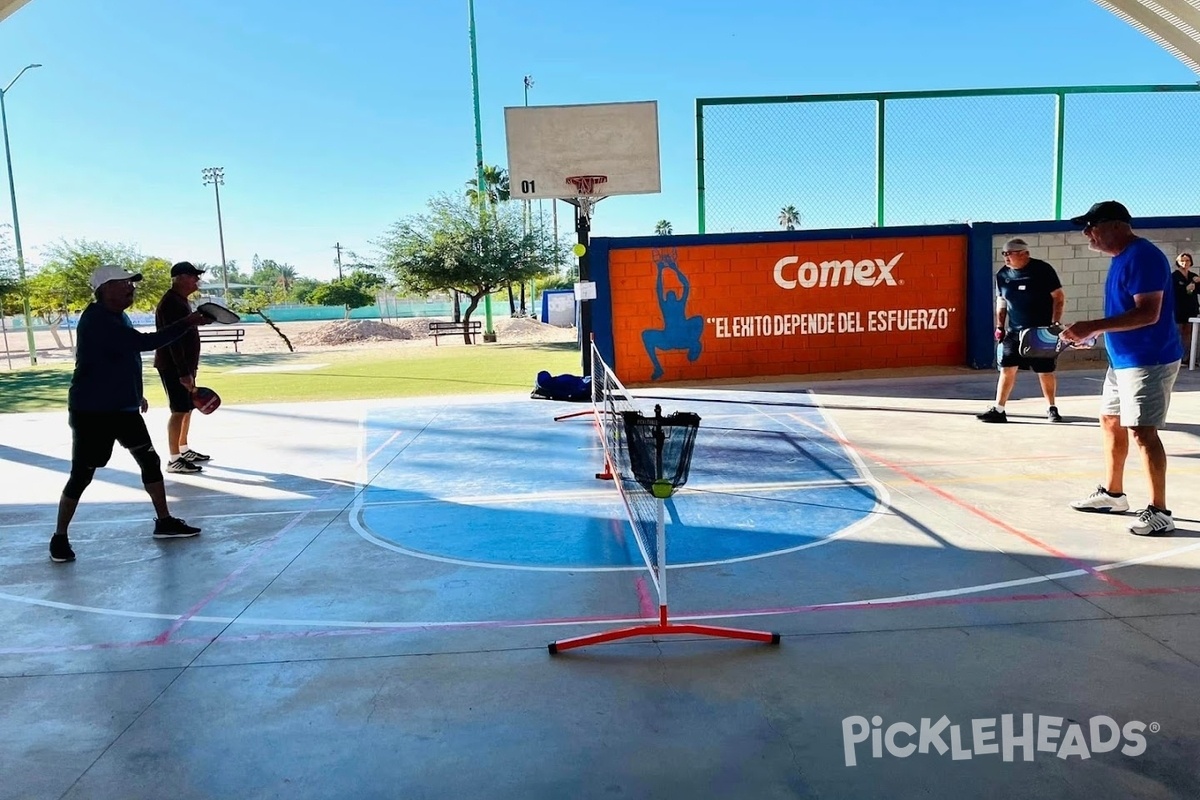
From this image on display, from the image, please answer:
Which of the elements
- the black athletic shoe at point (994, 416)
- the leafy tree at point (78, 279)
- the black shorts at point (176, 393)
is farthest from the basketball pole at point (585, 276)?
A: the leafy tree at point (78, 279)

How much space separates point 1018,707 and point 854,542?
7.42ft

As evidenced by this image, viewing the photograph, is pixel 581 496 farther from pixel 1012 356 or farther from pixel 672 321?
pixel 672 321

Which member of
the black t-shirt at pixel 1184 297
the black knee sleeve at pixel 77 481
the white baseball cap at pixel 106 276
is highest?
the white baseball cap at pixel 106 276

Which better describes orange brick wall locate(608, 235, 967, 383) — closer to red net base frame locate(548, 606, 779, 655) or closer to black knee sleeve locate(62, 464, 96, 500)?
black knee sleeve locate(62, 464, 96, 500)

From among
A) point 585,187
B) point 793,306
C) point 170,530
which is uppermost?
point 585,187

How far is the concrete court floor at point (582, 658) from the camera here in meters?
2.98

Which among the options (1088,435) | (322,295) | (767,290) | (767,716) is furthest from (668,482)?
(322,295)

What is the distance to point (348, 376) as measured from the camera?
19031mm

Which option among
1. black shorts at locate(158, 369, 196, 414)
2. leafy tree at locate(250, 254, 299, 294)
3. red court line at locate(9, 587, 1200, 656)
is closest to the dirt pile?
black shorts at locate(158, 369, 196, 414)

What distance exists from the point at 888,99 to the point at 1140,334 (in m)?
11.2

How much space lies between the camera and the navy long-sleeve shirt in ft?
18.5

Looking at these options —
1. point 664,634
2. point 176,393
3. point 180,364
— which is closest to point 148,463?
point 180,364

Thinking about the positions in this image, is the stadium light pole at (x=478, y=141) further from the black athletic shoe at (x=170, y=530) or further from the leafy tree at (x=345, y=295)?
the leafy tree at (x=345, y=295)

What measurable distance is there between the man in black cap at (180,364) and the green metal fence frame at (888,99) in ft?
31.2
